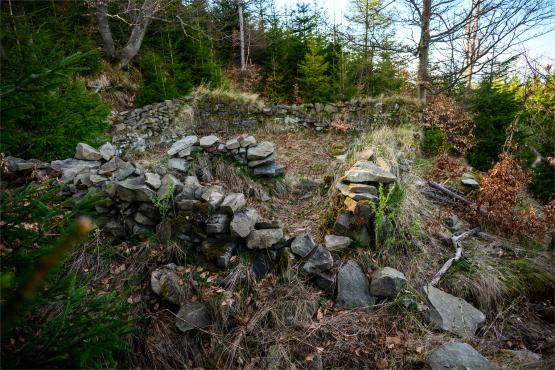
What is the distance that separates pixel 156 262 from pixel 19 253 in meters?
1.71

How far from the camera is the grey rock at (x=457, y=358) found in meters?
2.13

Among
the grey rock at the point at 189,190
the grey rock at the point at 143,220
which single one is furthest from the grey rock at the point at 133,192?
the grey rock at the point at 189,190

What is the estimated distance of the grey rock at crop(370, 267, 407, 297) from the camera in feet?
8.89

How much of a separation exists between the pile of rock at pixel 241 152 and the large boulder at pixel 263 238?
1637mm

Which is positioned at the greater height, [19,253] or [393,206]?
[19,253]

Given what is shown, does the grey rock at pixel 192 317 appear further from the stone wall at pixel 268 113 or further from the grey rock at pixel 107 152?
the stone wall at pixel 268 113

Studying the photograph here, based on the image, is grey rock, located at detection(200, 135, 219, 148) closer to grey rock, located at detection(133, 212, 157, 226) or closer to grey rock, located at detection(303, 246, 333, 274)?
grey rock, located at detection(133, 212, 157, 226)

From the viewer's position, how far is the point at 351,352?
2.36m

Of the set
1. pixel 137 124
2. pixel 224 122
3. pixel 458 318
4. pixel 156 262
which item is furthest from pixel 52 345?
pixel 224 122

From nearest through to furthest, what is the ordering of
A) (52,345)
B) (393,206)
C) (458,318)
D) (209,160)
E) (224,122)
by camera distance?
Answer: (52,345), (458,318), (393,206), (209,160), (224,122)

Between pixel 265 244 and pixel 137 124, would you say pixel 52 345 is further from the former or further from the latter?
pixel 137 124

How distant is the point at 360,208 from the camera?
3137mm

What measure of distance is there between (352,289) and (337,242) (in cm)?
50

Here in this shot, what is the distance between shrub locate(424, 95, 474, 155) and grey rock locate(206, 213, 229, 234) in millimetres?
5942
